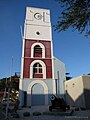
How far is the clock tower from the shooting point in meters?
22.7

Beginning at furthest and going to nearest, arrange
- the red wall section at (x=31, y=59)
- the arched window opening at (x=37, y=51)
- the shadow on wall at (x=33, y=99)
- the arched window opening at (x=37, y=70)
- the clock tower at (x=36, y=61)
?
the arched window opening at (x=37, y=51) → the arched window opening at (x=37, y=70) → the red wall section at (x=31, y=59) → the clock tower at (x=36, y=61) → the shadow on wall at (x=33, y=99)

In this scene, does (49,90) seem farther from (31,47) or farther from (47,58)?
(31,47)

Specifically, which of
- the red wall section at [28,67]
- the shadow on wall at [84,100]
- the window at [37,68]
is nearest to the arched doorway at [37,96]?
the red wall section at [28,67]

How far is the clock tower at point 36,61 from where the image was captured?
22.7m

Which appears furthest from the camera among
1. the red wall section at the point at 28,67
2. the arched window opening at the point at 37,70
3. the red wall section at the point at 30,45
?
the red wall section at the point at 30,45

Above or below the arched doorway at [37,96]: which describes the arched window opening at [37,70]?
above

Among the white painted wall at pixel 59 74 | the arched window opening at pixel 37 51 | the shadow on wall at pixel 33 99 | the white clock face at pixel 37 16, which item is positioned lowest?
the shadow on wall at pixel 33 99

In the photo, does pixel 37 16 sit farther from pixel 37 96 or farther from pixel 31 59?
pixel 37 96

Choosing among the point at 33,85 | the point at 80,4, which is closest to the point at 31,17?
the point at 33,85

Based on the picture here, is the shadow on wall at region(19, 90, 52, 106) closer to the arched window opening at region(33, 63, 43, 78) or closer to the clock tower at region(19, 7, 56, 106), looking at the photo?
the clock tower at region(19, 7, 56, 106)

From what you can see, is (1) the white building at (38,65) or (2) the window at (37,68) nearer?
(1) the white building at (38,65)

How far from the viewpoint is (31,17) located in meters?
27.6

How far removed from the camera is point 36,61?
80.3 ft

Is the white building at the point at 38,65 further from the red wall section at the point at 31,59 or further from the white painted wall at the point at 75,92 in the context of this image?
the white painted wall at the point at 75,92
